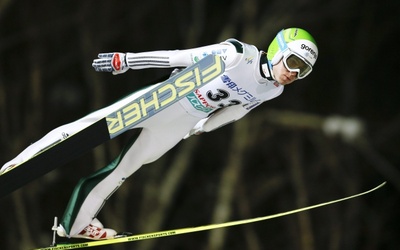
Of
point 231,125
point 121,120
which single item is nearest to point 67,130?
point 121,120

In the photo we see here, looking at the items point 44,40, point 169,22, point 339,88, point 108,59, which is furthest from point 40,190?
point 108,59

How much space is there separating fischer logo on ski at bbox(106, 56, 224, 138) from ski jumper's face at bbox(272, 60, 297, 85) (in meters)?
0.38

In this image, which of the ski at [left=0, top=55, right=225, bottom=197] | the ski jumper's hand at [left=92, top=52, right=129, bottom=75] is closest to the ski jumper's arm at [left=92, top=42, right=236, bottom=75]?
the ski jumper's hand at [left=92, top=52, right=129, bottom=75]

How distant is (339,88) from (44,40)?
2964 mm

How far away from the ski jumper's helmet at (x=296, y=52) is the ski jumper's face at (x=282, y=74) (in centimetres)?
2

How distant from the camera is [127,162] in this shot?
5.24 m

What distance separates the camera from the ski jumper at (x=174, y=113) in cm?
493

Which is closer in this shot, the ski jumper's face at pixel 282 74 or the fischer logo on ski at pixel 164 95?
the fischer logo on ski at pixel 164 95

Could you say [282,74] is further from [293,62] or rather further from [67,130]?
[67,130]

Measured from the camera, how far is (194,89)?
15.2 feet

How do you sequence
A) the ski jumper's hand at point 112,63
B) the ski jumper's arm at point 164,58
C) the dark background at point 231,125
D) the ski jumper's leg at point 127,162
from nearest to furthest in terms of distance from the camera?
the ski jumper's arm at point 164,58 < the ski jumper's hand at point 112,63 < the ski jumper's leg at point 127,162 < the dark background at point 231,125

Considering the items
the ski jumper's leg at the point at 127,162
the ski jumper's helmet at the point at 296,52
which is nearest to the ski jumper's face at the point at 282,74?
the ski jumper's helmet at the point at 296,52

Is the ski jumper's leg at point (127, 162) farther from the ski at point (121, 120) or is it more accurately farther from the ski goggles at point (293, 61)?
the ski goggles at point (293, 61)

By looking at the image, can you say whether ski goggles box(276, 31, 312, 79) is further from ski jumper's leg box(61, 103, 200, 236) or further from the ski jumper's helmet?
ski jumper's leg box(61, 103, 200, 236)
